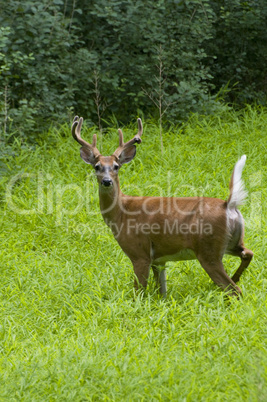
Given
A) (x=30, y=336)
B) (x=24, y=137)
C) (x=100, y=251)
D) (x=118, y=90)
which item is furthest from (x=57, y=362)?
(x=118, y=90)

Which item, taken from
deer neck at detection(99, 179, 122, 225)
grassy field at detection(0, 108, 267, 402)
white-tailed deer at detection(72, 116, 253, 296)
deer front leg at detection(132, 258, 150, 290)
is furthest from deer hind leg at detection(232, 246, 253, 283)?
deer neck at detection(99, 179, 122, 225)

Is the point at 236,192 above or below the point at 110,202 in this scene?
above

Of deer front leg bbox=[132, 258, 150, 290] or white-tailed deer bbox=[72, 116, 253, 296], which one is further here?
deer front leg bbox=[132, 258, 150, 290]

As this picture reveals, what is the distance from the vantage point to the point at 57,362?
3414 mm

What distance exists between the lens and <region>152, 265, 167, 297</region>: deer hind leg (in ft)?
15.0

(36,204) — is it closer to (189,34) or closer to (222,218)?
(222,218)

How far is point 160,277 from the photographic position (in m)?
4.63

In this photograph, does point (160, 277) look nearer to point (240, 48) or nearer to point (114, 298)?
point (114, 298)

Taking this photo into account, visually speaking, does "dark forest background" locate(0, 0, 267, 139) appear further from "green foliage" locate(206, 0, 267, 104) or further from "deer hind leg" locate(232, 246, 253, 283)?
"deer hind leg" locate(232, 246, 253, 283)

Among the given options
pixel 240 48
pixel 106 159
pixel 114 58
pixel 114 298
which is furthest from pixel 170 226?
pixel 240 48

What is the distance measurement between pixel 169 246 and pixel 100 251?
115 cm

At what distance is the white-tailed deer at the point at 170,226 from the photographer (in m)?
4.18

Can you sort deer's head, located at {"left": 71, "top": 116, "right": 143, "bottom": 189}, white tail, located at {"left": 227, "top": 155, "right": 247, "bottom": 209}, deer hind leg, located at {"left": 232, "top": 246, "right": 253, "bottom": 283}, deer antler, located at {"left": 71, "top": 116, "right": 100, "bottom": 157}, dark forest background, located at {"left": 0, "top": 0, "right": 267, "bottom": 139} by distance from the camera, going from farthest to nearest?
1. dark forest background, located at {"left": 0, "top": 0, "right": 267, "bottom": 139}
2. deer antler, located at {"left": 71, "top": 116, "right": 100, "bottom": 157}
3. deer's head, located at {"left": 71, "top": 116, "right": 143, "bottom": 189}
4. deer hind leg, located at {"left": 232, "top": 246, "right": 253, "bottom": 283}
5. white tail, located at {"left": 227, "top": 155, "right": 247, "bottom": 209}

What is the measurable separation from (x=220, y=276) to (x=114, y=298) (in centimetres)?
83
